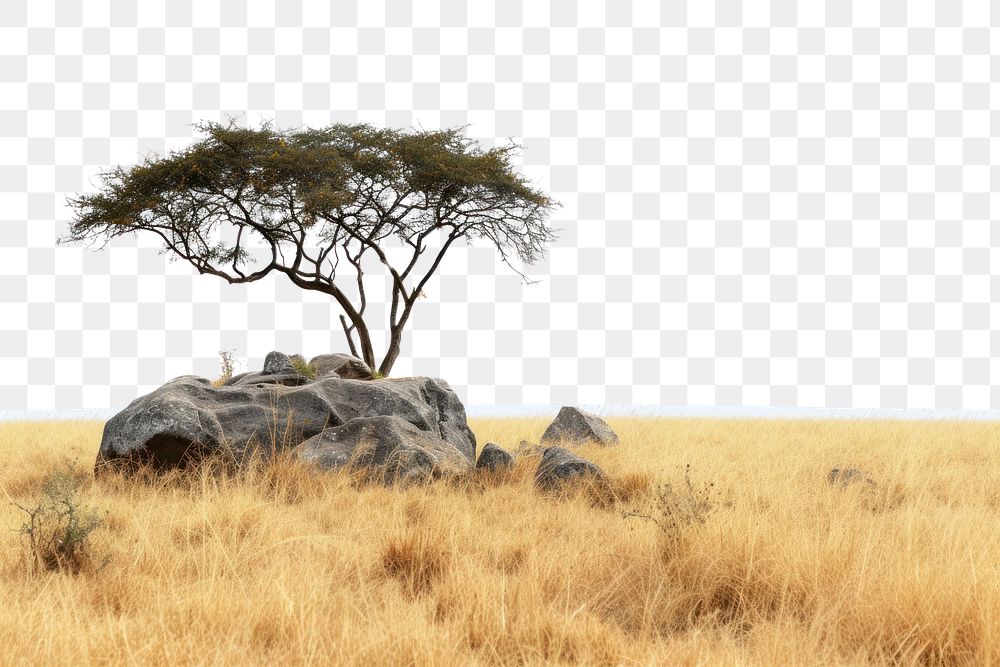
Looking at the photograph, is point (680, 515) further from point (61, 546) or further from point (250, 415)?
point (250, 415)

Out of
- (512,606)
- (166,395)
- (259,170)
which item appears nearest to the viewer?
(512,606)

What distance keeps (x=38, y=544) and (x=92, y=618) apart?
122 centimetres

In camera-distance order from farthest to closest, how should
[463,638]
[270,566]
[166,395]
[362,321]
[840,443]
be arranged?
[362,321], [840,443], [166,395], [270,566], [463,638]

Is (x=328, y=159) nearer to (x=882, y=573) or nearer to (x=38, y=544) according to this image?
(x=38, y=544)

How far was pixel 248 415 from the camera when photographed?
855cm

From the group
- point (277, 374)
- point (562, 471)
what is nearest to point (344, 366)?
point (277, 374)

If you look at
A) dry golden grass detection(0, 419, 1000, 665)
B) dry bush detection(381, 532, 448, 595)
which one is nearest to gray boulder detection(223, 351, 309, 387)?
dry golden grass detection(0, 419, 1000, 665)

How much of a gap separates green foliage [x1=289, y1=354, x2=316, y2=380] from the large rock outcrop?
255 inches

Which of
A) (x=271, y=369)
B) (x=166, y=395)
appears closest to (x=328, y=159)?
(x=271, y=369)

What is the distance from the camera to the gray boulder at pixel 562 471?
7.41 metres

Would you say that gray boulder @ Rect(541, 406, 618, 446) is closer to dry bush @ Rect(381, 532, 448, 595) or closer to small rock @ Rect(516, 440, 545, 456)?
small rock @ Rect(516, 440, 545, 456)

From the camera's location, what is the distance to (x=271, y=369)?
38.1 ft

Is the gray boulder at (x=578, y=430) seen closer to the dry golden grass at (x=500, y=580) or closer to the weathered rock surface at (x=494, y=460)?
the weathered rock surface at (x=494, y=460)

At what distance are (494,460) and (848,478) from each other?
145 inches
